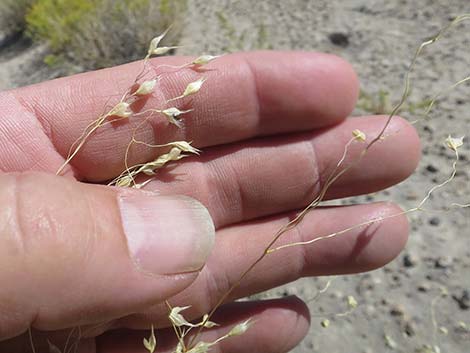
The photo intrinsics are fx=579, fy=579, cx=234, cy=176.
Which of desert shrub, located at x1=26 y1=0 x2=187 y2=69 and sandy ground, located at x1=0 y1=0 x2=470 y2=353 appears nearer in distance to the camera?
sandy ground, located at x1=0 y1=0 x2=470 y2=353

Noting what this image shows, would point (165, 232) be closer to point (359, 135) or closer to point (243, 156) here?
point (243, 156)

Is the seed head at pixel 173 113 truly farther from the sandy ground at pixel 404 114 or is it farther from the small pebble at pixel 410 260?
the small pebble at pixel 410 260

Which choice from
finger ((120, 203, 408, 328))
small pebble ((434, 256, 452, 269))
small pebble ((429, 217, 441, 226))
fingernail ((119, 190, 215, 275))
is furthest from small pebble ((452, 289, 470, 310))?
fingernail ((119, 190, 215, 275))

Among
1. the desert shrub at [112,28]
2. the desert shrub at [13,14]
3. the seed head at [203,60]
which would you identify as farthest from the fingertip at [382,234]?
the desert shrub at [13,14]

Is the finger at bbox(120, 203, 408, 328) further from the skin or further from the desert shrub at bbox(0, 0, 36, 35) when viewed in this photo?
the desert shrub at bbox(0, 0, 36, 35)

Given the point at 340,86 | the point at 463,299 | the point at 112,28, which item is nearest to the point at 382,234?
the point at 340,86
